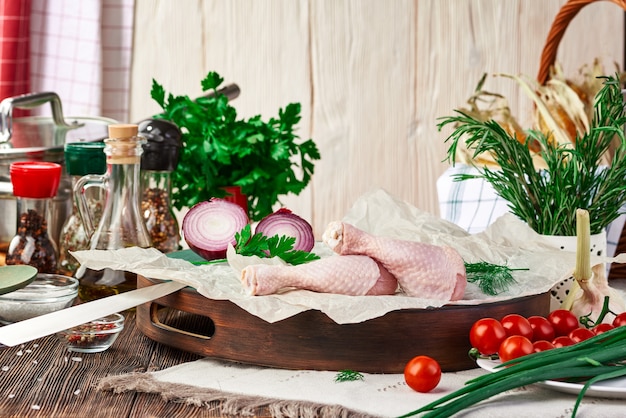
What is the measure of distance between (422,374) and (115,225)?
54 centimetres

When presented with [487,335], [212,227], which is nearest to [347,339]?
[487,335]

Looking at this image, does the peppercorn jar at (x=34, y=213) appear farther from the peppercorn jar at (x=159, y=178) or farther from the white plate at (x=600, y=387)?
the white plate at (x=600, y=387)

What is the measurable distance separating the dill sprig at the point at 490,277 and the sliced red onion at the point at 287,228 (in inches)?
9.5

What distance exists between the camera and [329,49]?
2.63 m

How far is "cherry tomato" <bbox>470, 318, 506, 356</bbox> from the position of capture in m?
0.95

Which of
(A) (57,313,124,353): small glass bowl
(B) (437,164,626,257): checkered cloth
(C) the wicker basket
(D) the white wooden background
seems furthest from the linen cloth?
(D) the white wooden background

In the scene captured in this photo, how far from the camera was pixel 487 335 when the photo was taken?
95 cm

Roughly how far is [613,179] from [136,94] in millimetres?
1764

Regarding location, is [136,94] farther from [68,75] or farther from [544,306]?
[544,306]

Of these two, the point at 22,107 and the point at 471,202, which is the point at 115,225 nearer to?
the point at 22,107

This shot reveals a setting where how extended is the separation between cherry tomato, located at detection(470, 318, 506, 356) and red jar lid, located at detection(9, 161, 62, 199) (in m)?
0.66

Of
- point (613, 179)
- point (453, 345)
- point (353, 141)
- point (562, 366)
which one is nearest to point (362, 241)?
point (453, 345)

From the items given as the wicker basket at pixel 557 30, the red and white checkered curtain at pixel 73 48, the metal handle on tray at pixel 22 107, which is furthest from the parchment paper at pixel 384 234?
the red and white checkered curtain at pixel 73 48

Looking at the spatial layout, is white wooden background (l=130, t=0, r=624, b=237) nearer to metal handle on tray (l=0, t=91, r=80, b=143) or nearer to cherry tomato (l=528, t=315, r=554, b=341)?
metal handle on tray (l=0, t=91, r=80, b=143)
